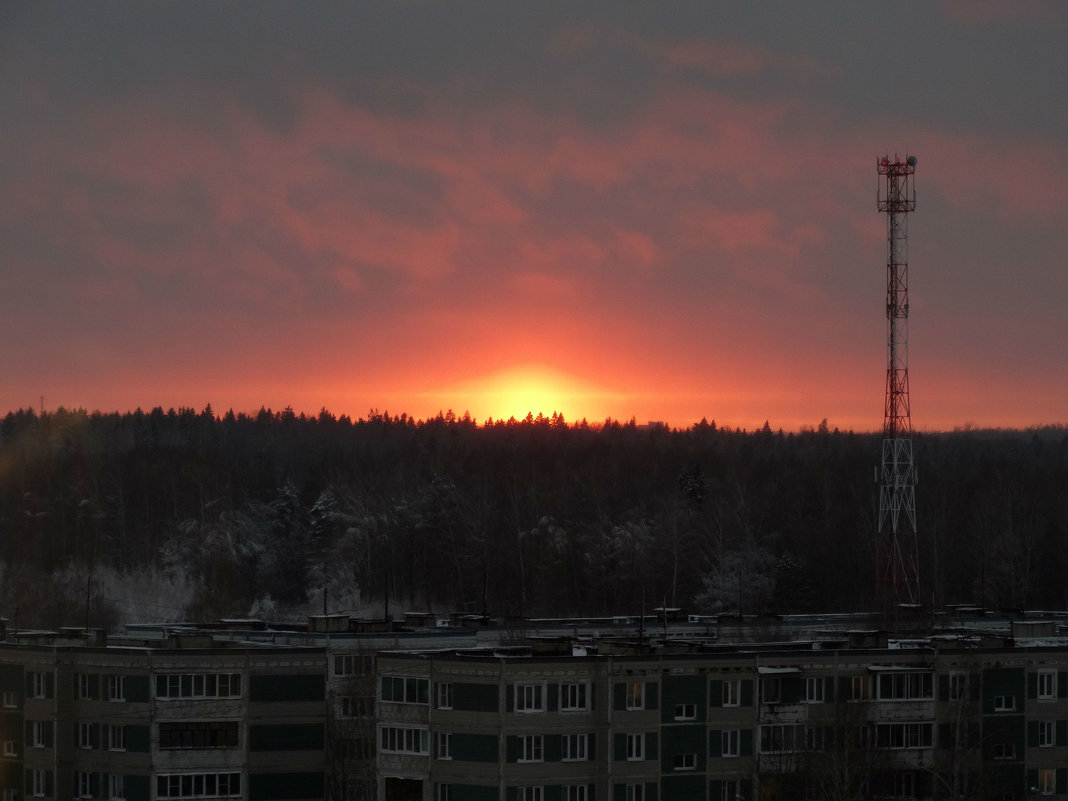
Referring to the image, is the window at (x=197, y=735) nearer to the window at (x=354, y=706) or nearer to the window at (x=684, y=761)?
the window at (x=354, y=706)

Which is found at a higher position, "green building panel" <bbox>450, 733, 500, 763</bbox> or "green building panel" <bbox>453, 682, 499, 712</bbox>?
"green building panel" <bbox>453, 682, 499, 712</bbox>

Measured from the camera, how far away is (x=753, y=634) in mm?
79125

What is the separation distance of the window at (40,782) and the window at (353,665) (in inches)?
383

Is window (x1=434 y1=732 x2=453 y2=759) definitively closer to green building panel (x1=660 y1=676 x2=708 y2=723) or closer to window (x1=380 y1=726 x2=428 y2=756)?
window (x1=380 y1=726 x2=428 y2=756)

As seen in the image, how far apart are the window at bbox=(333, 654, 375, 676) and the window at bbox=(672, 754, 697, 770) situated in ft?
37.9

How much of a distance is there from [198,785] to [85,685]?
4821 mm

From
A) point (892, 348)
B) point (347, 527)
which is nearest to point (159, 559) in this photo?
point (347, 527)

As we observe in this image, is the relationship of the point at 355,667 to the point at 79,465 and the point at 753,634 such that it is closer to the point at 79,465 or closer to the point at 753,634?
the point at 753,634

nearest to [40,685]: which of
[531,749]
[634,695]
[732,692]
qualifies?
[531,749]

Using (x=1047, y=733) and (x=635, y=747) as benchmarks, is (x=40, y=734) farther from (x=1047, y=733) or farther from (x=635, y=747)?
(x=1047, y=733)

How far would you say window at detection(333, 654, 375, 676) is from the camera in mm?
67000

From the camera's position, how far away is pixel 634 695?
59.4 meters

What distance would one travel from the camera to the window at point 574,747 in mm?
58438

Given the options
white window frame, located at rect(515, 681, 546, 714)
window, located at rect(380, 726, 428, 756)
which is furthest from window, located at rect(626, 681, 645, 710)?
window, located at rect(380, 726, 428, 756)
